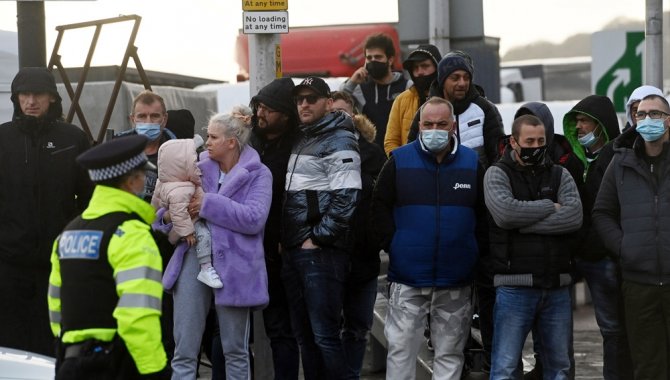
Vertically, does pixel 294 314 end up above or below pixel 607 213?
below

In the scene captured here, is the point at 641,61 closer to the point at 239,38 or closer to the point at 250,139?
the point at 250,139

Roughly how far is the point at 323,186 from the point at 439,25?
2.83m

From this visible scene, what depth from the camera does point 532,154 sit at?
877 cm

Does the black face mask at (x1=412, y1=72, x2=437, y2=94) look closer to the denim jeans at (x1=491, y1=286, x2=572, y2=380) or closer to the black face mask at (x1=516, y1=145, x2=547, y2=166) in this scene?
the black face mask at (x1=516, y1=145, x2=547, y2=166)

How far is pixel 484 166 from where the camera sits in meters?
9.48

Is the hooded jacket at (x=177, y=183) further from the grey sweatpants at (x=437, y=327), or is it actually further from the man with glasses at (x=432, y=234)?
the grey sweatpants at (x=437, y=327)

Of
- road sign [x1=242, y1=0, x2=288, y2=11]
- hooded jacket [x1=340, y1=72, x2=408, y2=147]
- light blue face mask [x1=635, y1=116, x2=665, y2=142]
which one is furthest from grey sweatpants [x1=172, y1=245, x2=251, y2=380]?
hooded jacket [x1=340, y1=72, x2=408, y2=147]

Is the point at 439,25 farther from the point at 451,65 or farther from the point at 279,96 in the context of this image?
the point at 279,96

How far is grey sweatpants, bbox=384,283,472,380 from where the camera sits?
351 inches

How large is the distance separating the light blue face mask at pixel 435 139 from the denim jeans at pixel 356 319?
1.16 metres

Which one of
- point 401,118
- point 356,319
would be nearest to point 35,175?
point 356,319

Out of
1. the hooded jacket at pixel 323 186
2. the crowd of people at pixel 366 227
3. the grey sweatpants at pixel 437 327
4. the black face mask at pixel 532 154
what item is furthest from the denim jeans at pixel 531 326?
the hooded jacket at pixel 323 186

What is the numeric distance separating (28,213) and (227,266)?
1.53 m

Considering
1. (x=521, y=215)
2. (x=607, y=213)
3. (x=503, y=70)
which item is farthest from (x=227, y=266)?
(x=503, y=70)
